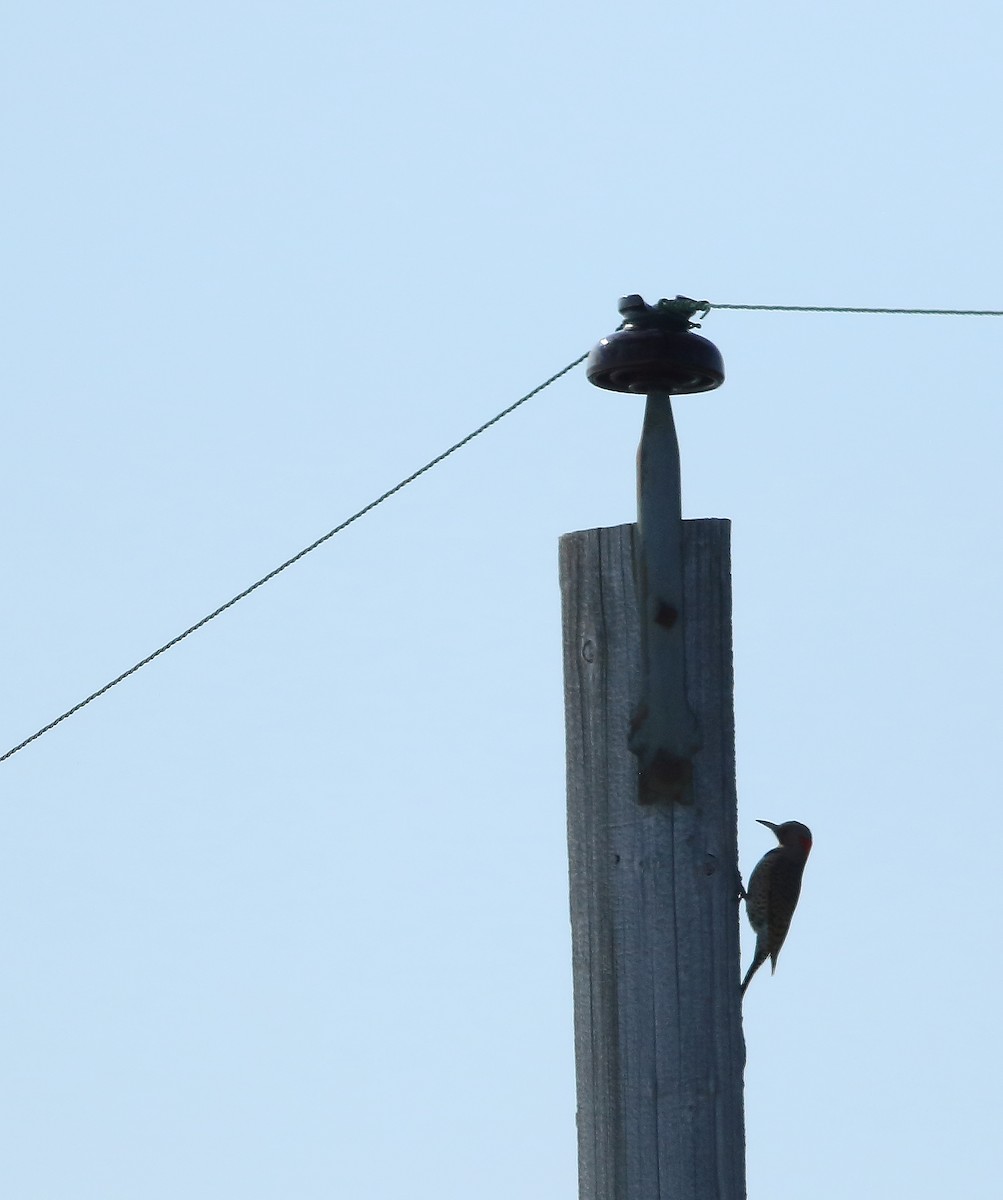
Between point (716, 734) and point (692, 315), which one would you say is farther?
point (692, 315)

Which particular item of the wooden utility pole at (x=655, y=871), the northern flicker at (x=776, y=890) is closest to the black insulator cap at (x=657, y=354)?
the wooden utility pole at (x=655, y=871)

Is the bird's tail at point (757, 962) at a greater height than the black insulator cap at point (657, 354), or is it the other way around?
the black insulator cap at point (657, 354)

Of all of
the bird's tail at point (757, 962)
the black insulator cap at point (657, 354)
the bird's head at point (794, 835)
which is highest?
the black insulator cap at point (657, 354)

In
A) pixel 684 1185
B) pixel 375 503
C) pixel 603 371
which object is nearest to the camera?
pixel 684 1185

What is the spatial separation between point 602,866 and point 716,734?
0.33 metres

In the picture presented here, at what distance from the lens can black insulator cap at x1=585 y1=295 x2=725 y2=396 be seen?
136 inches

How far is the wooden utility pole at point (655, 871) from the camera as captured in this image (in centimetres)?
318

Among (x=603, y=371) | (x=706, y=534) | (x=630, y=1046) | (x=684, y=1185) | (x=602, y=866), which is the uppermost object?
(x=603, y=371)

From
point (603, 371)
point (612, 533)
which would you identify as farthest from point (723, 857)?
point (603, 371)

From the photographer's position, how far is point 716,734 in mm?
3301

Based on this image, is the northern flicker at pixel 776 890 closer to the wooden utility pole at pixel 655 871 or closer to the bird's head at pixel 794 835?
the bird's head at pixel 794 835

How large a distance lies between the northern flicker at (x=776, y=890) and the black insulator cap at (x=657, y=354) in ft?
3.24

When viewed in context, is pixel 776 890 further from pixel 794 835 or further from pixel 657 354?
pixel 657 354

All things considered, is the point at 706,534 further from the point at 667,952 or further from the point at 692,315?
the point at 667,952
